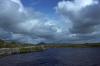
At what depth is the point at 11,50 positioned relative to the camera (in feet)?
623

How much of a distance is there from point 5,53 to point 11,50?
22.5 m

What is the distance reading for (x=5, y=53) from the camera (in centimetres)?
16725

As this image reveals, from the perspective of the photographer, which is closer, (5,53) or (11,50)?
(5,53)
